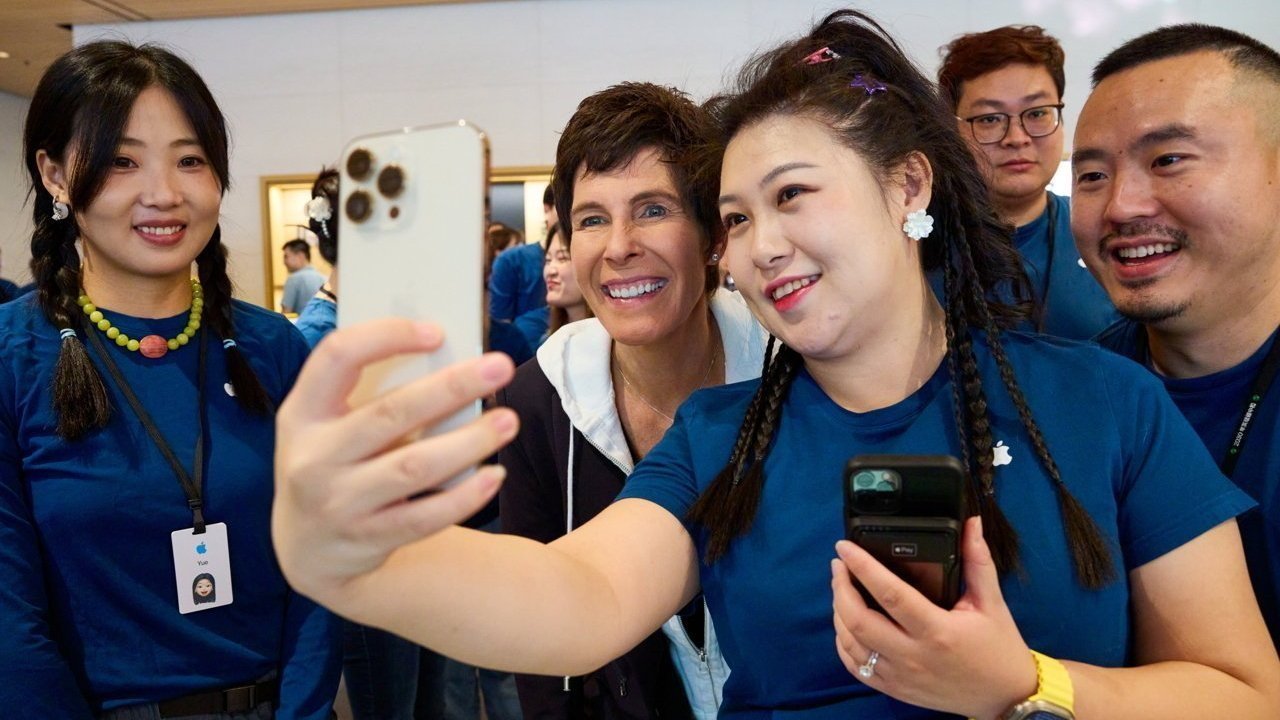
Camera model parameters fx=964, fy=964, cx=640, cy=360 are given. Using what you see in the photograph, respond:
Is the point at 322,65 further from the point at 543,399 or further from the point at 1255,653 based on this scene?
the point at 1255,653

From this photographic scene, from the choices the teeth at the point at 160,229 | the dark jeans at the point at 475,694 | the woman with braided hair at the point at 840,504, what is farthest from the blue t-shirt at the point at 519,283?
the woman with braided hair at the point at 840,504

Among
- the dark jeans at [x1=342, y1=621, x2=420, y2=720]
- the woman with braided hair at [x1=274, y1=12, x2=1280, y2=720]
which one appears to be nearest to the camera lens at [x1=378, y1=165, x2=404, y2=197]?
the woman with braided hair at [x1=274, y1=12, x2=1280, y2=720]

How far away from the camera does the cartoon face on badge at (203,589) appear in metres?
1.64

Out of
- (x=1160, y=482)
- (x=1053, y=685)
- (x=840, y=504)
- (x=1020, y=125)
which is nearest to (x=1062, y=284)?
(x=1020, y=125)

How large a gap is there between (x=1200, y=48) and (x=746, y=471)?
105 centimetres

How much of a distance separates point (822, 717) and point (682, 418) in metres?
0.44

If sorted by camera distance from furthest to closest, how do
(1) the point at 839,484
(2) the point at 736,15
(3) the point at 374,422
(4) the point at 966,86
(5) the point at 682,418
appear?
(2) the point at 736,15, (4) the point at 966,86, (5) the point at 682,418, (1) the point at 839,484, (3) the point at 374,422

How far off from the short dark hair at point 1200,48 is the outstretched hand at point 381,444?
1360mm

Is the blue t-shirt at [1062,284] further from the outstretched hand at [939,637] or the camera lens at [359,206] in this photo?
the camera lens at [359,206]

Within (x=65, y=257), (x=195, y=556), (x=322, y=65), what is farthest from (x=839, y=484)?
(x=322, y=65)

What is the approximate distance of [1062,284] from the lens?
2375 millimetres

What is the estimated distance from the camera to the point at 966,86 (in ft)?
8.48

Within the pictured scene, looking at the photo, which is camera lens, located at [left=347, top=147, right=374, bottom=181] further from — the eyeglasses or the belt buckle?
the eyeglasses

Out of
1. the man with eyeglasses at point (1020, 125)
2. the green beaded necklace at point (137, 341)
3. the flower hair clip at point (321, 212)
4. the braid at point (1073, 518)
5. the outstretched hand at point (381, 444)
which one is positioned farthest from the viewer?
the flower hair clip at point (321, 212)
